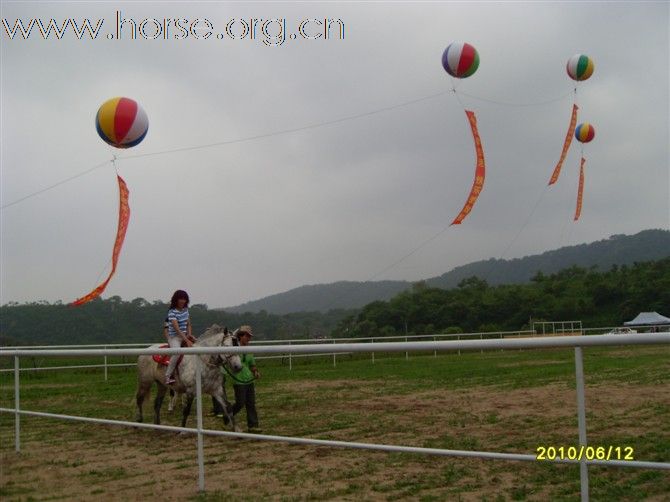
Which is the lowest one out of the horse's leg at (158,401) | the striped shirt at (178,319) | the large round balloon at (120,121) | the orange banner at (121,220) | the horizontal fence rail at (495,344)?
the horse's leg at (158,401)

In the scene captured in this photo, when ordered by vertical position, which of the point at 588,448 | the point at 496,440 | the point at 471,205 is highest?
the point at 471,205

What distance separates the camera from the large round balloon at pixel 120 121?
11953 millimetres

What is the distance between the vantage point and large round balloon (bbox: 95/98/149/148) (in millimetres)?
11953

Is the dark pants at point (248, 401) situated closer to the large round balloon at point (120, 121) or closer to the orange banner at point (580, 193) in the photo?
the large round balloon at point (120, 121)

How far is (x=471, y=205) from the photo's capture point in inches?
634

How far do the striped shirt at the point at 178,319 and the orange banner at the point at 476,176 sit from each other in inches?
311

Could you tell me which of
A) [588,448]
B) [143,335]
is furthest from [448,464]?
[143,335]

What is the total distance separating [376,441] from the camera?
7914 millimetres

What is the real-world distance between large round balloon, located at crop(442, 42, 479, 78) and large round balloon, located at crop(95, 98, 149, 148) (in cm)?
731

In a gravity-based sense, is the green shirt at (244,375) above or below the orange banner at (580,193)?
below

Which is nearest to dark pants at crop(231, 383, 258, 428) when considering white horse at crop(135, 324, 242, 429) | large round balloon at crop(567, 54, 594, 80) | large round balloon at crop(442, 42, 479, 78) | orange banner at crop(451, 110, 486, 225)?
white horse at crop(135, 324, 242, 429)

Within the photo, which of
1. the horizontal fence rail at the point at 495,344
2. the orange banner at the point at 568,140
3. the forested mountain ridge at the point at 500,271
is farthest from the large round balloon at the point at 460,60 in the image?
the forested mountain ridge at the point at 500,271

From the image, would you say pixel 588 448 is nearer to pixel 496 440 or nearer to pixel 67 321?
pixel 496 440

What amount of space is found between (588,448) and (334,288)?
499ft
